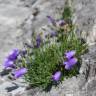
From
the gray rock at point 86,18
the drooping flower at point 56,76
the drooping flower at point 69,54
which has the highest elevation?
the gray rock at point 86,18

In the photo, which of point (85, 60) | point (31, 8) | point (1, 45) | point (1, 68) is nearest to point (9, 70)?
point (1, 68)

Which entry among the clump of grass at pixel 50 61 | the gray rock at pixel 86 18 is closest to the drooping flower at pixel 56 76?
the clump of grass at pixel 50 61

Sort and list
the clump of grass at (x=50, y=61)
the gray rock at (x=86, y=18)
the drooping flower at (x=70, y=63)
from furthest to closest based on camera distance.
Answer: the gray rock at (x=86, y=18) → the clump of grass at (x=50, y=61) → the drooping flower at (x=70, y=63)

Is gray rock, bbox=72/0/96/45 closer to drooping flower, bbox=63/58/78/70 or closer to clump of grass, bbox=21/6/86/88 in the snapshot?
clump of grass, bbox=21/6/86/88

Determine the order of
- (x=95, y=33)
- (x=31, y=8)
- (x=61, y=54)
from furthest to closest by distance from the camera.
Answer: (x=31, y=8) → (x=95, y=33) → (x=61, y=54)

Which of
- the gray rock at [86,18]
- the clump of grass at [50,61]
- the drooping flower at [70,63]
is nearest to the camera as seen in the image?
the drooping flower at [70,63]

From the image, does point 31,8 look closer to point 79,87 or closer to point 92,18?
point 92,18

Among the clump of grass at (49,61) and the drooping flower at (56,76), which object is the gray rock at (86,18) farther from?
the drooping flower at (56,76)

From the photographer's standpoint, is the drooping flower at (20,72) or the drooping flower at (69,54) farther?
the drooping flower at (20,72)

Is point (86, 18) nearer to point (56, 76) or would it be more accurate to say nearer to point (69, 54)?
point (69, 54)
